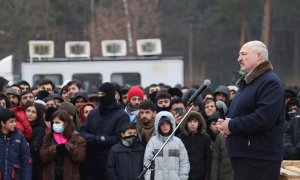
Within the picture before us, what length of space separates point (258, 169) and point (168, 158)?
3.20m

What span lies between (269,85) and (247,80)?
23 cm

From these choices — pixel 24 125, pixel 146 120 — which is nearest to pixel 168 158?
pixel 146 120

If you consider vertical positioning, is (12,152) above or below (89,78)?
below

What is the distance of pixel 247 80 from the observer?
844 centimetres

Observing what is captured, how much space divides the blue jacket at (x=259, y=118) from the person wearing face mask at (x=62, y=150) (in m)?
3.63

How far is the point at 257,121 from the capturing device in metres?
8.22

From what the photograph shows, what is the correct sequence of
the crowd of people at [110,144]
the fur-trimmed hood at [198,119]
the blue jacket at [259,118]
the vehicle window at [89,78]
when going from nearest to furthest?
1. the blue jacket at [259,118]
2. the crowd of people at [110,144]
3. the fur-trimmed hood at [198,119]
4. the vehicle window at [89,78]

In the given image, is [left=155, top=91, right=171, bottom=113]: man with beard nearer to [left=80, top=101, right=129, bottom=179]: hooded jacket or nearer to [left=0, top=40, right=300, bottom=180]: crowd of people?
[left=0, top=40, right=300, bottom=180]: crowd of people

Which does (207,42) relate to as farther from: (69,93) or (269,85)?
(269,85)

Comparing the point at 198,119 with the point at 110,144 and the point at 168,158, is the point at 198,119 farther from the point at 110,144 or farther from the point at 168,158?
the point at 110,144

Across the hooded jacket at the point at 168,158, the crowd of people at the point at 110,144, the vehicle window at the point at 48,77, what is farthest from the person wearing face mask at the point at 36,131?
the vehicle window at the point at 48,77

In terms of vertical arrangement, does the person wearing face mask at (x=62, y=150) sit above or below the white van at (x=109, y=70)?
below

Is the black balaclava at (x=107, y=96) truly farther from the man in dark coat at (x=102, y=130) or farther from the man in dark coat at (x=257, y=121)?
the man in dark coat at (x=257, y=121)

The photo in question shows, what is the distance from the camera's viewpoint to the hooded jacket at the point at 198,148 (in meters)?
11.9
